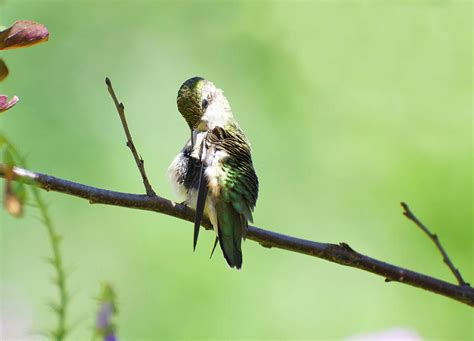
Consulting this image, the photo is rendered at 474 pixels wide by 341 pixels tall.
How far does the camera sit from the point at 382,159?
6.26 meters

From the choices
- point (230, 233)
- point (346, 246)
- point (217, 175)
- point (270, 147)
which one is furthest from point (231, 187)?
point (270, 147)

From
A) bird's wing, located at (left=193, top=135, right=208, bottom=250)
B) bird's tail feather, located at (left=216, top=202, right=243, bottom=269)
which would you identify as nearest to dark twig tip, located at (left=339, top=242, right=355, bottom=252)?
bird's wing, located at (left=193, top=135, right=208, bottom=250)

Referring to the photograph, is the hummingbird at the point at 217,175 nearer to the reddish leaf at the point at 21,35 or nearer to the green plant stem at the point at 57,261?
the reddish leaf at the point at 21,35

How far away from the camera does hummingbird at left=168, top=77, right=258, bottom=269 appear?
2912 millimetres

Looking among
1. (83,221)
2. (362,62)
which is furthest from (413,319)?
(362,62)

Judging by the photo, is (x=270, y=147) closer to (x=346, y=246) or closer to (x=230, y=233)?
(x=230, y=233)

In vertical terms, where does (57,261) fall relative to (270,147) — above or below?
below

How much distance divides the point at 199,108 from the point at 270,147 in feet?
7.45

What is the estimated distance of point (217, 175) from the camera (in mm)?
3131

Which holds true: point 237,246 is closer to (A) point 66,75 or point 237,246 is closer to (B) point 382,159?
(B) point 382,159

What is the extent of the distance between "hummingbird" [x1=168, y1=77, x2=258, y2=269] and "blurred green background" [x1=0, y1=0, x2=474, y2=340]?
990 mm

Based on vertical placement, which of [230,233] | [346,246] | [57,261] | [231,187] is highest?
[231,187]

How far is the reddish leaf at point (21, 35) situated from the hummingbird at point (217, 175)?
1227 millimetres

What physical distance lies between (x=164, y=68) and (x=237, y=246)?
4313 millimetres
